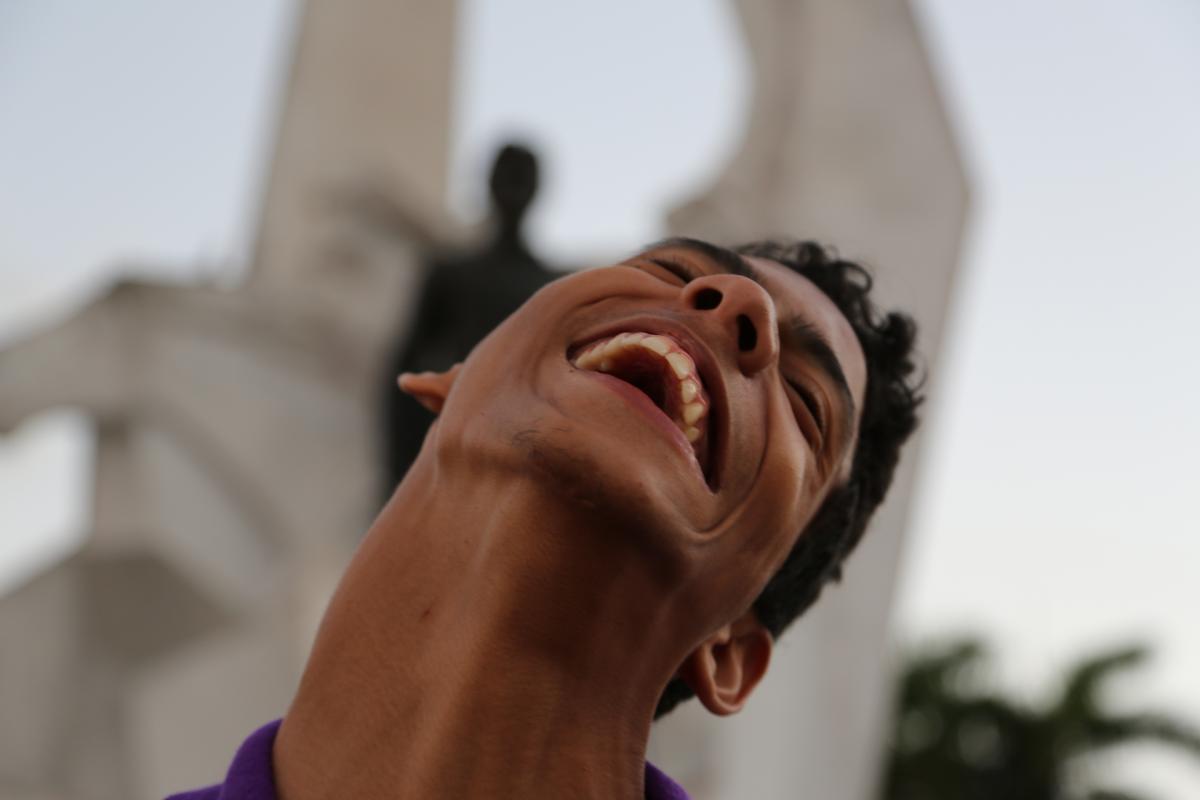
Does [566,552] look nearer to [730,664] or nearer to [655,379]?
[655,379]

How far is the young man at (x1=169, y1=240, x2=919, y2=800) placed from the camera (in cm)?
119

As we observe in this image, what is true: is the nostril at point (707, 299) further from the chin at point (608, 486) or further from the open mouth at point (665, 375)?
the chin at point (608, 486)

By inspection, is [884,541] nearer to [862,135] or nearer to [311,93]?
[862,135]

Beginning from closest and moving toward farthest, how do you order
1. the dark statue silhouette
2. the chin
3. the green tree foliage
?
the chin, the dark statue silhouette, the green tree foliage

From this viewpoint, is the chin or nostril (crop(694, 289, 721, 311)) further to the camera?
nostril (crop(694, 289, 721, 311))

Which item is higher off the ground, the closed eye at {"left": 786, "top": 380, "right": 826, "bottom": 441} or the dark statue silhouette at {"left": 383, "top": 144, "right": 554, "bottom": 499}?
the closed eye at {"left": 786, "top": 380, "right": 826, "bottom": 441}

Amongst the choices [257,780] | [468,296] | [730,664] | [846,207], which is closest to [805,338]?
[730,664]

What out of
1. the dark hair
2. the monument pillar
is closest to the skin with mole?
the dark hair

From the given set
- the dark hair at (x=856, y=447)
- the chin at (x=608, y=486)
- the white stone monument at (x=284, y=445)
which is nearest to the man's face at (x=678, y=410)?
the chin at (x=608, y=486)

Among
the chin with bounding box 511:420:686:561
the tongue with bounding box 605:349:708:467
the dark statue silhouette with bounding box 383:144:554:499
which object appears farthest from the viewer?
the dark statue silhouette with bounding box 383:144:554:499

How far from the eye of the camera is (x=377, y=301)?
7.19 metres

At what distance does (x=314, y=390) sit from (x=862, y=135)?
2655mm

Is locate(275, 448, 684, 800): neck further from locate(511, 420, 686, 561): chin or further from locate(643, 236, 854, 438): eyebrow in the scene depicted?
locate(643, 236, 854, 438): eyebrow

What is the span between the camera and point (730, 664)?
144 cm
